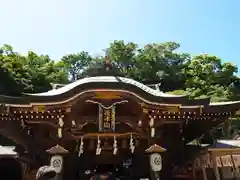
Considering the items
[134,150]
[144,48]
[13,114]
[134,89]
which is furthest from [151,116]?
[144,48]

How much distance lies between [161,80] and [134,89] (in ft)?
99.6

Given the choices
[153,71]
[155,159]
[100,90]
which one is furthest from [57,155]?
[153,71]

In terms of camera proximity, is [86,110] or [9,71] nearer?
[86,110]

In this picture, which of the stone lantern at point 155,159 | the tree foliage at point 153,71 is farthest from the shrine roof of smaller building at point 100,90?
the tree foliage at point 153,71

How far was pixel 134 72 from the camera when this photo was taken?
40938mm

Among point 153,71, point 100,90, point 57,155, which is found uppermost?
point 153,71

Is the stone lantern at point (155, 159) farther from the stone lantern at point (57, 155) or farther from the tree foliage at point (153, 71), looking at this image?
the tree foliage at point (153, 71)

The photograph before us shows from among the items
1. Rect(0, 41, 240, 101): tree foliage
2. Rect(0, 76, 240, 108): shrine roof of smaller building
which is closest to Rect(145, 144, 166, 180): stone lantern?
Rect(0, 76, 240, 108): shrine roof of smaller building

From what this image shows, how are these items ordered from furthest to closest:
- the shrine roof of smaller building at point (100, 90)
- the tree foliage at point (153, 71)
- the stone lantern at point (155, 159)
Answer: the tree foliage at point (153, 71)
the stone lantern at point (155, 159)
the shrine roof of smaller building at point (100, 90)

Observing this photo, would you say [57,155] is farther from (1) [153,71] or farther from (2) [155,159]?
(1) [153,71]

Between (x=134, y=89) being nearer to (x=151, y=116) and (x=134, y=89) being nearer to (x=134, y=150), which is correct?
(x=151, y=116)

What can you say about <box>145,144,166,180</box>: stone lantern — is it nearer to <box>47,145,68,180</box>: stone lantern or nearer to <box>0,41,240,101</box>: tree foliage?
<box>47,145,68,180</box>: stone lantern

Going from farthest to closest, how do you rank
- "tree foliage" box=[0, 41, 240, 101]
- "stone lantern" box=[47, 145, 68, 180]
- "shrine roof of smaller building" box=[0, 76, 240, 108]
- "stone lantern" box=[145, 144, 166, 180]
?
"tree foliage" box=[0, 41, 240, 101]
"stone lantern" box=[145, 144, 166, 180]
"stone lantern" box=[47, 145, 68, 180]
"shrine roof of smaller building" box=[0, 76, 240, 108]

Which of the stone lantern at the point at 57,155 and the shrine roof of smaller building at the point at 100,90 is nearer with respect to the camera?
the shrine roof of smaller building at the point at 100,90
